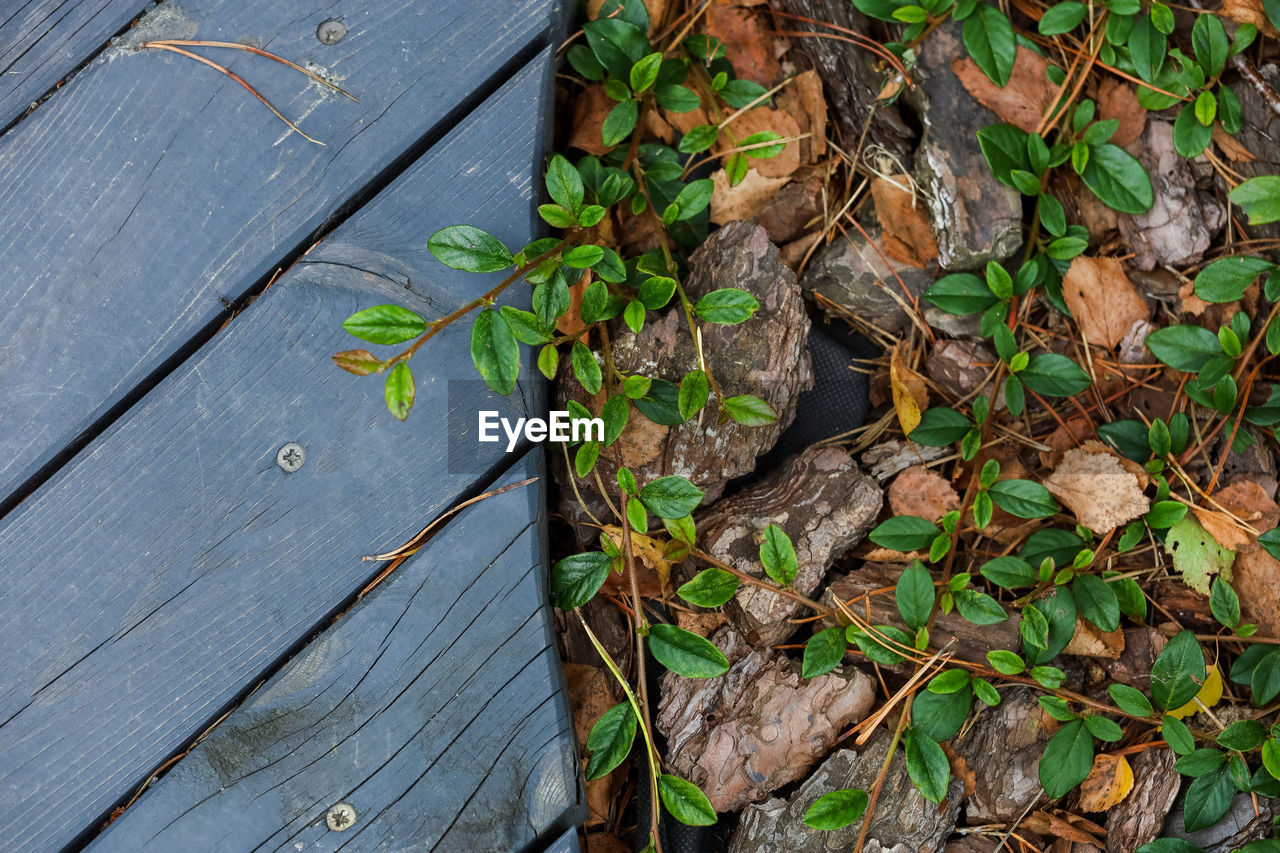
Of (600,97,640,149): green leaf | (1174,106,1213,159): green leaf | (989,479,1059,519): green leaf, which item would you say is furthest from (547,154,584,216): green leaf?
(1174,106,1213,159): green leaf

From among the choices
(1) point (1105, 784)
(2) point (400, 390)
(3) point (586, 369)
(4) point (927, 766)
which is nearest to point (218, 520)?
(2) point (400, 390)

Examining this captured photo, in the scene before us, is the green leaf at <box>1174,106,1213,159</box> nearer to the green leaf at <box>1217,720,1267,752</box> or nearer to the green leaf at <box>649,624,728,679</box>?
the green leaf at <box>1217,720,1267,752</box>

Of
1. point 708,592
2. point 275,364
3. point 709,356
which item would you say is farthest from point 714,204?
point 275,364

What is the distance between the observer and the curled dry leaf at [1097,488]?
1647 millimetres

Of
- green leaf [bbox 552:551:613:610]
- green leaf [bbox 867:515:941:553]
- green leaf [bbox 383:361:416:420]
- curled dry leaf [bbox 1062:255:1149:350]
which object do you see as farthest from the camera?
curled dry leaf [bbox 1062:255:1149:350]

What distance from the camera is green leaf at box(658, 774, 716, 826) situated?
4.75ft

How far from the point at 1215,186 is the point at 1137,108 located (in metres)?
0.23

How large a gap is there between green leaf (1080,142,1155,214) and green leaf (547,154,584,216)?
3.37 ft

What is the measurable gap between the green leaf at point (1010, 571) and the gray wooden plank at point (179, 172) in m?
1.30

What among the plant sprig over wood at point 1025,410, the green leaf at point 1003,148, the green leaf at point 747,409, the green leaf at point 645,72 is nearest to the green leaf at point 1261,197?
the plant sprig over wood at point 1025,410

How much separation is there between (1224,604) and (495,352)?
4.63ft

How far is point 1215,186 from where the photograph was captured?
174 centimetres

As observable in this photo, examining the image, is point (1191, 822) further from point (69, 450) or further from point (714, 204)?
point (69, 450)

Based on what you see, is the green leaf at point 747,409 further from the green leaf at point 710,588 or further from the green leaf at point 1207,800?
the green leaf at point 1207,800
